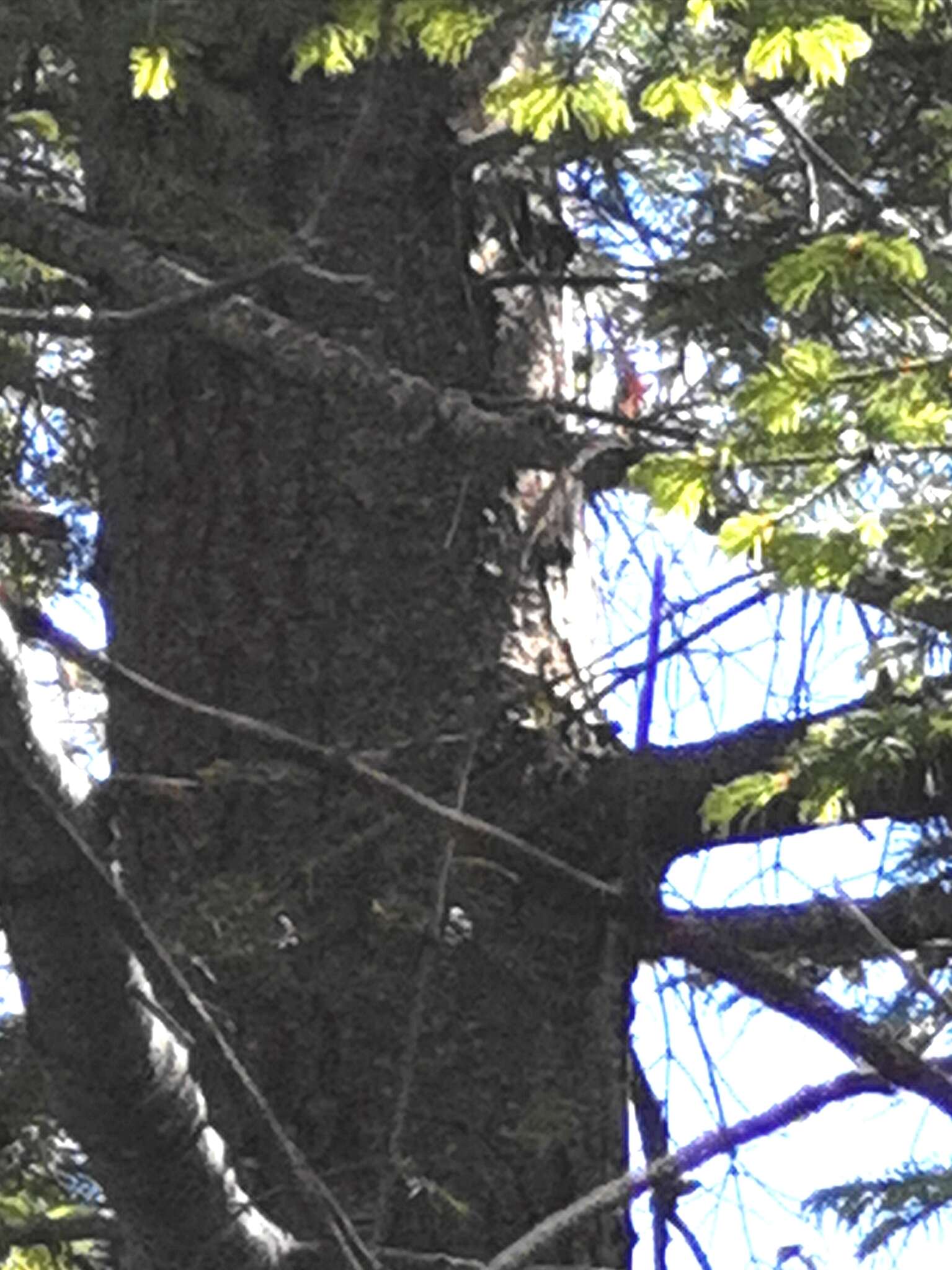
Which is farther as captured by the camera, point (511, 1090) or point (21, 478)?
→ point (21, 478)

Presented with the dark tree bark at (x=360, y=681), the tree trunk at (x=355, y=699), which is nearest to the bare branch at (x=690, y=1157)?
the dark tree bark at (x=360, y=681)

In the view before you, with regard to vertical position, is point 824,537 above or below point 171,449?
below

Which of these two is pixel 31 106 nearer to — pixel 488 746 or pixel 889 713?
pixel 488 746

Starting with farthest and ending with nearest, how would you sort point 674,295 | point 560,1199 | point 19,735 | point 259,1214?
1. point 674,295
2. point 560,1199
3. point 259,1214
4. point 19,735

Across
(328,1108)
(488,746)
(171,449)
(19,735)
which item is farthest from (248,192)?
(19,735)

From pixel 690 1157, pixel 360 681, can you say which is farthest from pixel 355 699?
pixel 690 1157

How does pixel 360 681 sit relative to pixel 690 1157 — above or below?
above

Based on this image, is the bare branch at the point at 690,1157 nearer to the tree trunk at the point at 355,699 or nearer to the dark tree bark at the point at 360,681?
the dark tree bark at the point at 360,681

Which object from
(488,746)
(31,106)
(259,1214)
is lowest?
(259,1214)

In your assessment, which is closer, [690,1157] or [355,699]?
[690,1157]

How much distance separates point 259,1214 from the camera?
294 cm

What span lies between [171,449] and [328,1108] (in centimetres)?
110

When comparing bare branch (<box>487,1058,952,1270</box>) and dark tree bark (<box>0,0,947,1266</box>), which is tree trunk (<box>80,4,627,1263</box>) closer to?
dark tree bark (<box>0,0,947,1266</box>)

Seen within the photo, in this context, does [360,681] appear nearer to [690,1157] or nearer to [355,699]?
[355,699]
